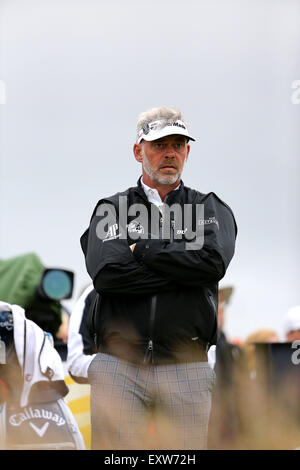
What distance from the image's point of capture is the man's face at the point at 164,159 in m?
3.94

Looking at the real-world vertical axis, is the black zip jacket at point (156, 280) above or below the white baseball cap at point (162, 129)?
below

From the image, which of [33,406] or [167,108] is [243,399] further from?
[167,108]

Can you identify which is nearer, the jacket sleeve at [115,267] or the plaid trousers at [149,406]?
the plaid trousers at [149,406]

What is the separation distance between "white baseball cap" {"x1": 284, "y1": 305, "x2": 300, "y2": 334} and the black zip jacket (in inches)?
106

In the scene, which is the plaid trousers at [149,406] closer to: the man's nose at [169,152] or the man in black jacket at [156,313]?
the man in black jacket at [156,313]

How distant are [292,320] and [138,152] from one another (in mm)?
2868

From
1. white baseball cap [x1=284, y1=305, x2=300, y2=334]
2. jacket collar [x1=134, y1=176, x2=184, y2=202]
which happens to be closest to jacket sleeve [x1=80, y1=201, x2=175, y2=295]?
jacket collar [x1=134, y1=176, x2=184, y2=202]

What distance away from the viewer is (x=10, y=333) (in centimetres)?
410

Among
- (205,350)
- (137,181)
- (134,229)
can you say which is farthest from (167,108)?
(205,350)

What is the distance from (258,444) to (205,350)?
2.31ft

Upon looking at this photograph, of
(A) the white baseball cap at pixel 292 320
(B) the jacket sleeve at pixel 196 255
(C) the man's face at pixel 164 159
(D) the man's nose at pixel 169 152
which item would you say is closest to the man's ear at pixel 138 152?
(C) the man's face at pixel 164 159

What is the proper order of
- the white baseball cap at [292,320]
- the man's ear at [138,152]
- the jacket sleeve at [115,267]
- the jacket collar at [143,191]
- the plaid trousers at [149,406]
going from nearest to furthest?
the plaid trousers at [149,406]
the jacket sleeve at [115,267]
the jacket collar at [143,191]
the man's ear at [138,152]
the white baseball cap at [292,320]

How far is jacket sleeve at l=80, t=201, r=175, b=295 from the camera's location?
3.69 meters

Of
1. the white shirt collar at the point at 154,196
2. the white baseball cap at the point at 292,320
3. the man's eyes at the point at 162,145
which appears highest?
the man's eyes at the point at 162,145
